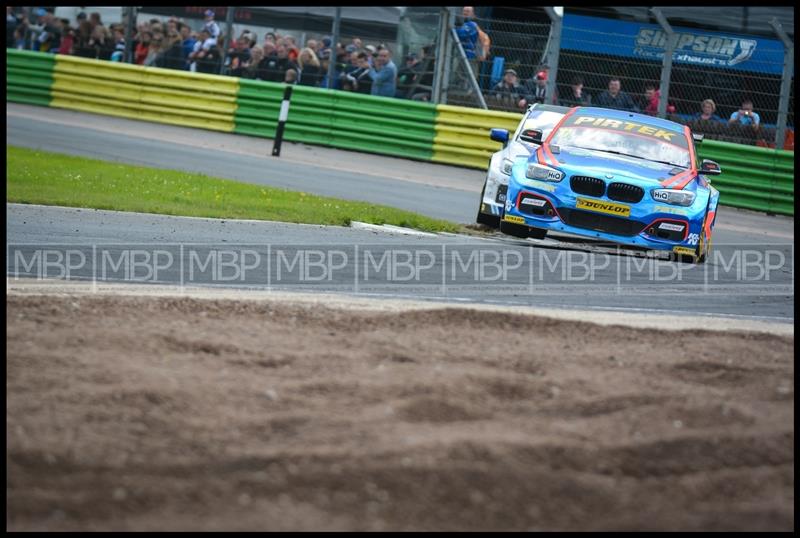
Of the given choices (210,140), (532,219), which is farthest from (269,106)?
(532,219)

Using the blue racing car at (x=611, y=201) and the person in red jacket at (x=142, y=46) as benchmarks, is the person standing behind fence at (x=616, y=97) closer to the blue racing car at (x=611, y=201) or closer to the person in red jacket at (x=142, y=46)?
the blue racing car at (x=611, y=201)

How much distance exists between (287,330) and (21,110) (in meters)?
20.5

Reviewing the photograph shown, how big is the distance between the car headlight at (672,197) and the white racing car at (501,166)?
1594 mm

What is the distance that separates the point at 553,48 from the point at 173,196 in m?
8.68

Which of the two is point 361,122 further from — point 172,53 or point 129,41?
point 129,41

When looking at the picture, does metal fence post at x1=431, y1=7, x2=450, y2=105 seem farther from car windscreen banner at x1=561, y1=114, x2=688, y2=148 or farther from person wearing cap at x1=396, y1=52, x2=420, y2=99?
car windscreen banner at x1=561, y1=114, x2=688, y2=148

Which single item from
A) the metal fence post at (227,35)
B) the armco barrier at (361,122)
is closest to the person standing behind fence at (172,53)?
the metal fence post at (227,35)

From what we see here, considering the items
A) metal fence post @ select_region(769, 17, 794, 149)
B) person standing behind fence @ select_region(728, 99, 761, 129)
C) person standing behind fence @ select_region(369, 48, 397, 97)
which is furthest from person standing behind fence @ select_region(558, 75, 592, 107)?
person standing behind fence @ select_region(369, 48, 397, 97)

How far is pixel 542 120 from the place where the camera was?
14.5 meters

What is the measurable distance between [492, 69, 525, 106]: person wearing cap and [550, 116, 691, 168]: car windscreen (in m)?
7.47

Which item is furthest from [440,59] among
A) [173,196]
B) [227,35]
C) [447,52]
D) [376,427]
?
[376,427]

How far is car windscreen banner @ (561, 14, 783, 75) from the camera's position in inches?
747

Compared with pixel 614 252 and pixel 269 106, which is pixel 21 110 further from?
pixel 614 252

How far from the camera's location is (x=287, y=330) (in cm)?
682
